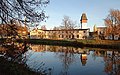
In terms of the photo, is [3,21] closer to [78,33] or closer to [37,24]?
[37,24]

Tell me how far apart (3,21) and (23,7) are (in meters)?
0.93

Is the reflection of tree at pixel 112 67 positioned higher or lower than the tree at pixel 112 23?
lower

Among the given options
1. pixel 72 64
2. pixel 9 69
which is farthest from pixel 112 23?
pixel 9 69

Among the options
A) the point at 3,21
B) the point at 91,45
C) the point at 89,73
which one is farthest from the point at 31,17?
the point at 91,45

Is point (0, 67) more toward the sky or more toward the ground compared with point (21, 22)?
more toward the ground

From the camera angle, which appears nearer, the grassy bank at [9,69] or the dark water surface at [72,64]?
the grassy bank at [9,69]

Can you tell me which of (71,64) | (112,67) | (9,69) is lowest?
(112,67)

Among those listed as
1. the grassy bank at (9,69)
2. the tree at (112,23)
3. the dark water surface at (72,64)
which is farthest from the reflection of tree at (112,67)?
the tree at (112,23)

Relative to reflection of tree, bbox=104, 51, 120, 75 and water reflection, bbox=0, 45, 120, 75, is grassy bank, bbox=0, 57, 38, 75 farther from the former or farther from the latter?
reflection of tree, bbox=104, 51, 120, 75

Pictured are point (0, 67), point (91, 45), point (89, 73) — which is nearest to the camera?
point (0, 67)

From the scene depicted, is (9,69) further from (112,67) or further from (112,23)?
(112,23)

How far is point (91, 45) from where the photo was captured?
46.4m

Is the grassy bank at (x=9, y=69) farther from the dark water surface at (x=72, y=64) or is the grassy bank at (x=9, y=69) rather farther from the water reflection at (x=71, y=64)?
the dark water surface at (x=72, y=64)

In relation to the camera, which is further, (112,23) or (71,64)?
(112,23)
